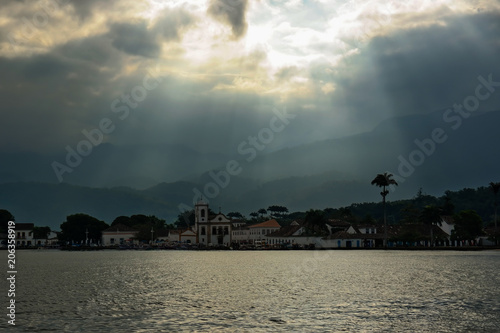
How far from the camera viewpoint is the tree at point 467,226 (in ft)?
564

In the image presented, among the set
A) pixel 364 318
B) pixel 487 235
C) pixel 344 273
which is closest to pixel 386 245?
pixel 487 235

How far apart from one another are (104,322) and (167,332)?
20.4 ft

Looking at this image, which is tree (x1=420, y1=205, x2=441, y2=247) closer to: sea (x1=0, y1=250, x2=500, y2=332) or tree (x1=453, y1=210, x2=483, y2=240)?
tree (x1=453, y1=210, x2=483, y2=240)

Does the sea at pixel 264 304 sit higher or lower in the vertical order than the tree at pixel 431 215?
lower

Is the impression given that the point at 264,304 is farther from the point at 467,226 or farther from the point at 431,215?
the point at 467,226

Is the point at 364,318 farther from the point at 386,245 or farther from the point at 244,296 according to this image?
the point at 386,245

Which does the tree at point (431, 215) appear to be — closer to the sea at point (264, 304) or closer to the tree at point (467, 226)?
the tree at point (467, 226)

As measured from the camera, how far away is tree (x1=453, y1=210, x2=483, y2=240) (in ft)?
564

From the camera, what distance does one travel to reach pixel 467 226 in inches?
6767

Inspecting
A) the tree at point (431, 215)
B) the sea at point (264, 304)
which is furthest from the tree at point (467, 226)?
the sea at point (264, 304)

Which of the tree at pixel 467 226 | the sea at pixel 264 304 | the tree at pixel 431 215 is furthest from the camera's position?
the tree at pixel 467 226

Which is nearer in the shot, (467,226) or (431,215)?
(431,215)

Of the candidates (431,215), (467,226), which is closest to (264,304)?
(431,215)

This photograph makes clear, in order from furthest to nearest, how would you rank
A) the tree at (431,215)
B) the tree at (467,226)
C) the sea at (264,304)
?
1. the tree at (467,226)
2. the tree at (431,215)
3. the sea at (264,304)
